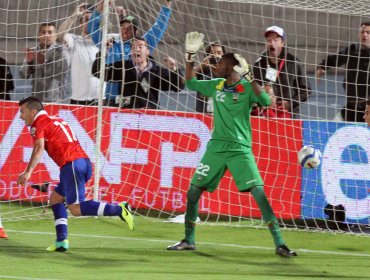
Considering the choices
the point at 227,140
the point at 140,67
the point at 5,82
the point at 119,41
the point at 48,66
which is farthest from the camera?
the point at 5,82

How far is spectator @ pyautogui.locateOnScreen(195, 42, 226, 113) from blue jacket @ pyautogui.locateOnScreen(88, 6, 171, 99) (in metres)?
0.65

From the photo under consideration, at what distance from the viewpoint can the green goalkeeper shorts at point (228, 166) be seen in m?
11.0

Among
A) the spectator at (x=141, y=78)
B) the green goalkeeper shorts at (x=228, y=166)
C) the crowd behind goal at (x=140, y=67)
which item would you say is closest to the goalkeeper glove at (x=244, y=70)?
the green goalkeeper shorts at (x=228, y=166)

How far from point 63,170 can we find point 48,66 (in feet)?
12.0

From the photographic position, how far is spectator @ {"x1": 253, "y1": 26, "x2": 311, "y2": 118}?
45.9ft

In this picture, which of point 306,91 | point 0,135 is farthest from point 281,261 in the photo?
point 0,135

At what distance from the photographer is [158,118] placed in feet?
45.3

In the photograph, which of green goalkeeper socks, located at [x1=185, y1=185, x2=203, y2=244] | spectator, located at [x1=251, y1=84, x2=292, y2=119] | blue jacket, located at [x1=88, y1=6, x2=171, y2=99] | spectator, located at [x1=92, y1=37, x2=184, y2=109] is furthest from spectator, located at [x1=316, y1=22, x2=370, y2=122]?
green goalkeeper socks, located at [x1=185, y1=185, x2=203, y2=244]

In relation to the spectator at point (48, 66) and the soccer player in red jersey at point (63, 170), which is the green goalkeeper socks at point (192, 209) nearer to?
the soccer player in red jersey at point (63, 170)

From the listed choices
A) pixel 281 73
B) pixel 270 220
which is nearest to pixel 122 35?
pixel 281 73

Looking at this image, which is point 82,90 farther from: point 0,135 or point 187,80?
point 187,80

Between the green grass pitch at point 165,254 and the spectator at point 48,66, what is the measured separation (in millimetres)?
2043

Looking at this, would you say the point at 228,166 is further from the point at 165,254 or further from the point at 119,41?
the point at 119,41

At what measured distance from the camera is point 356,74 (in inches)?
548
